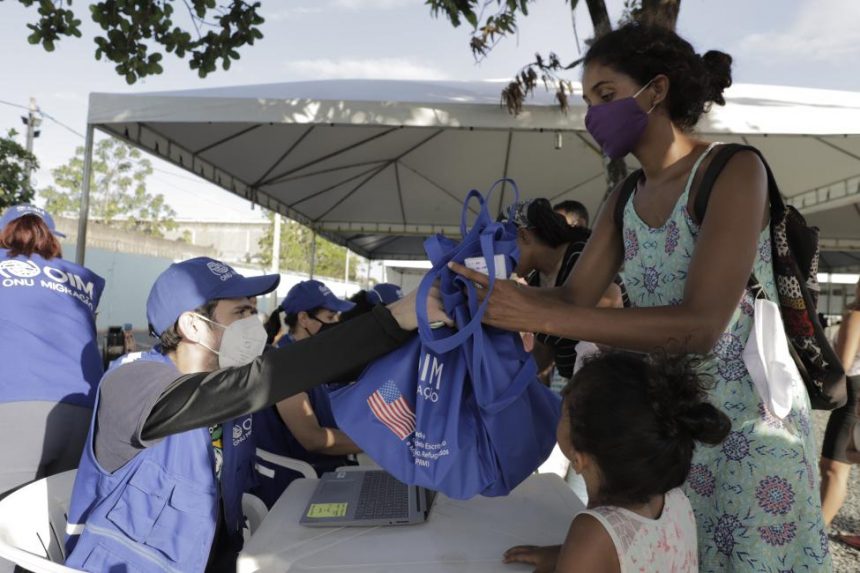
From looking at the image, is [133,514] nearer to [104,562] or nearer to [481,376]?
[104,562]

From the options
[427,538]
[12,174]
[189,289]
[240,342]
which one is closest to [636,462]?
[427,538]

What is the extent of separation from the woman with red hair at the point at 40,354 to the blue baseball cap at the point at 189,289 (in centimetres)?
93

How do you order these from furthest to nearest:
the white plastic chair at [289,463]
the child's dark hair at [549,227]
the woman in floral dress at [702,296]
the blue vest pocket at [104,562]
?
the child's dark hair at [549,227] → the white plastic chair at [289,463] → the blue vest pocket at [104,562] → the woman in floral dress at [702,296]

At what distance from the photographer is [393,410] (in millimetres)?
1238

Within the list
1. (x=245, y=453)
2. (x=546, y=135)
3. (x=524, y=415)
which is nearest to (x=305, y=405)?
(x=245, y=453)

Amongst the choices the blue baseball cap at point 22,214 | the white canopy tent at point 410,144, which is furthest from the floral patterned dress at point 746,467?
the blue baseball cap at point 22,214

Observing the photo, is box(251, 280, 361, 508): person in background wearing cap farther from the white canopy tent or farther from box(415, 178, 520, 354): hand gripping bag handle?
the white canopy tent

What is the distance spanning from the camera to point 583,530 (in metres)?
1.14

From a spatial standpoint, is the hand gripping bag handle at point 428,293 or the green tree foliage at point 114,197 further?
the green tree foliage at point 114,197

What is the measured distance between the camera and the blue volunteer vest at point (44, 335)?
8.34 ft

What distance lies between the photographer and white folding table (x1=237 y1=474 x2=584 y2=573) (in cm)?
117

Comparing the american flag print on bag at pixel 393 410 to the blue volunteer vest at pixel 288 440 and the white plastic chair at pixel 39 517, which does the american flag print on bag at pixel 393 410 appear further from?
the blue volunteer vest at pixel 288 440

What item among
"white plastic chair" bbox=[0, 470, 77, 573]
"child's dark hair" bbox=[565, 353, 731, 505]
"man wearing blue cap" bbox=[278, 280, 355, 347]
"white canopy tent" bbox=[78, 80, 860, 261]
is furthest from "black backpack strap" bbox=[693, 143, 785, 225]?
"man wearing blue cap" bbox=[278, 280, 355, 347]

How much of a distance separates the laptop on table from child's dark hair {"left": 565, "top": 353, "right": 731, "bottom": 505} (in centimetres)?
40
